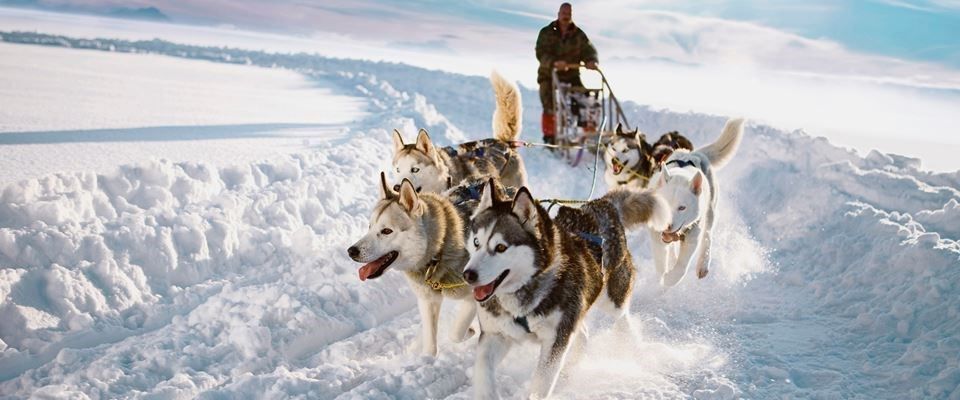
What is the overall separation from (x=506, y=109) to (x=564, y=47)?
3.32 meters

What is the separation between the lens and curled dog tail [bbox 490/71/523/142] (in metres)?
5.78

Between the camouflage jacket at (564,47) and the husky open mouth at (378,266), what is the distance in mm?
6001

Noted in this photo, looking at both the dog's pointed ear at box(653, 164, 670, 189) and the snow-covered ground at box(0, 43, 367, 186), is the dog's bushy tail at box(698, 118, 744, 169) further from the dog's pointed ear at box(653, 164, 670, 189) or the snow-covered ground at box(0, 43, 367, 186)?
the snow-covered ground at box(0, 43, 367, 186)

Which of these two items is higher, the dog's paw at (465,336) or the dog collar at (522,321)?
the dog collar at (522,321)

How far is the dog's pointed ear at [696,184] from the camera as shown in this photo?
452cm

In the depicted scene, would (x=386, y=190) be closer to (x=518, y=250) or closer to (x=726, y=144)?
(x=518, y=250)

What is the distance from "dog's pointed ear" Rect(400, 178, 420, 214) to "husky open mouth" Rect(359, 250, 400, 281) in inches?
8.6

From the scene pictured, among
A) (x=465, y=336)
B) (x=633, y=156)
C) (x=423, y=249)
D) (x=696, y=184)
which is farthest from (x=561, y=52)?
(x=423, y=249)

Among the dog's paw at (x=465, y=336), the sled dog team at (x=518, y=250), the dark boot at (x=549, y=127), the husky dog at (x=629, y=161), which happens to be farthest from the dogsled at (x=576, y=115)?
the dog's paw at (x=465, y=336)

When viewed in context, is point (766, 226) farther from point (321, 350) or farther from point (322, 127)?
point (322, 127)

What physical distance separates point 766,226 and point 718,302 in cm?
229

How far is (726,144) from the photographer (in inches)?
218

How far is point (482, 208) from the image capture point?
9.84 ft

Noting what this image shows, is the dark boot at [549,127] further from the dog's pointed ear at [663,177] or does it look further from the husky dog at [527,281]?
the husky dog at [527,281]
